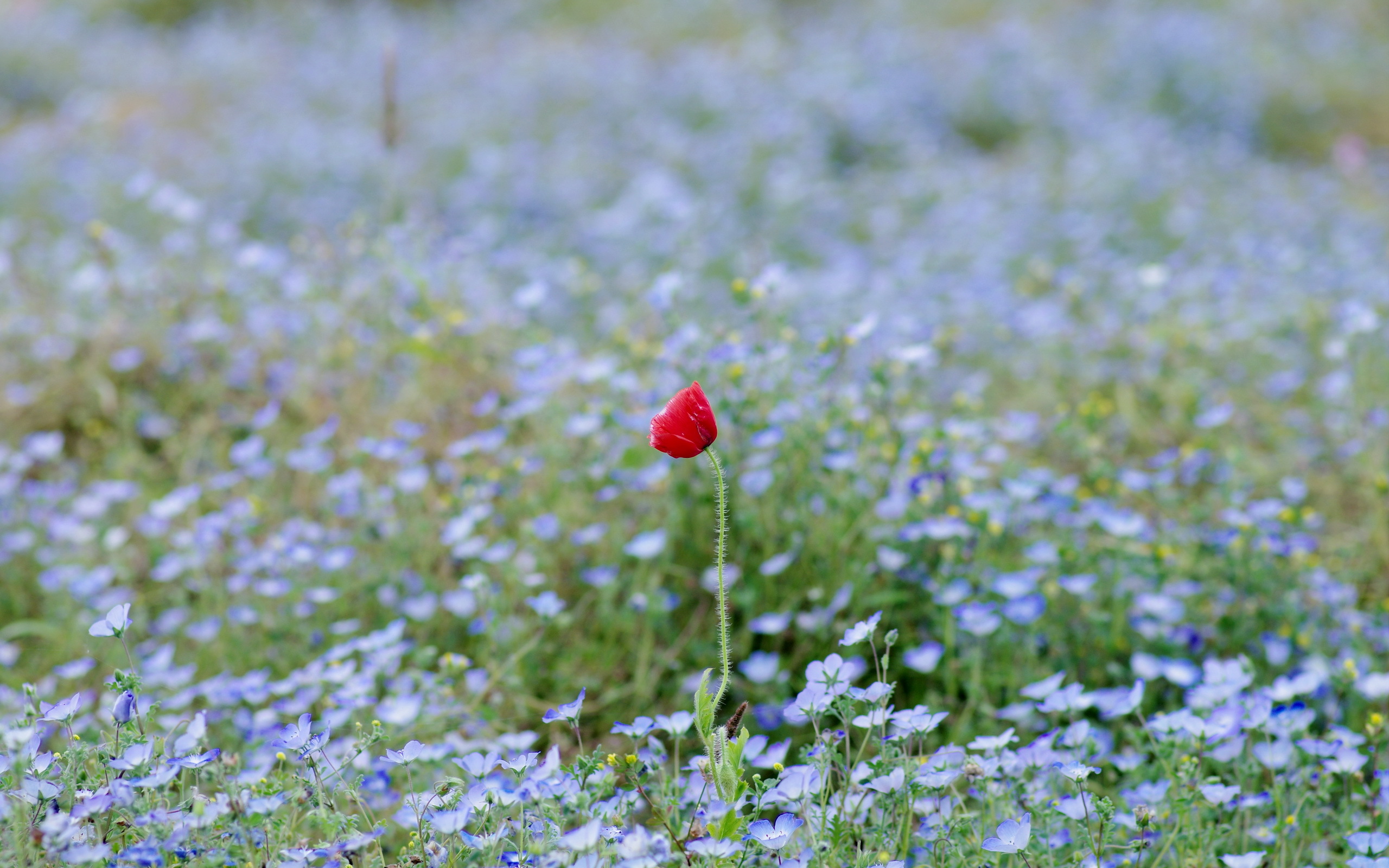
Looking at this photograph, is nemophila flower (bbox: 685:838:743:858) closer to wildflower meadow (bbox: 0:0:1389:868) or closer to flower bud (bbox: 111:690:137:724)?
wildflower meadow (bbox: 0:0:1389:868)

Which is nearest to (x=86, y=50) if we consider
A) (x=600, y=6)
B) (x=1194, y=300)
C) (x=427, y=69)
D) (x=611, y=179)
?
(x=427, y=69)

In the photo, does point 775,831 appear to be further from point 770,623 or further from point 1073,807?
point 770,623

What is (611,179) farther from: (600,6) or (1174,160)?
(600,6)

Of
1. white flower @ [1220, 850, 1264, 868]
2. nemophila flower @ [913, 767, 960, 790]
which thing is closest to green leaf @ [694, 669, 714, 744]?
nemophila flower @ [913, 767, 960, 790]

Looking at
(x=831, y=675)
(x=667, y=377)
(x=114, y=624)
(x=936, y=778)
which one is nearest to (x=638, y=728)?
(x=831, y=675)

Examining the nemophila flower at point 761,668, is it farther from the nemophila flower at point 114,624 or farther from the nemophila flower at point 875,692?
the nemophila flower at point 114,624

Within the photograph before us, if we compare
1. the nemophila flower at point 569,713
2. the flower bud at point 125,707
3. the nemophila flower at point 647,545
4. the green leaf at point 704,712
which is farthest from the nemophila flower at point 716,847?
the nemophila flower at point 647,545
